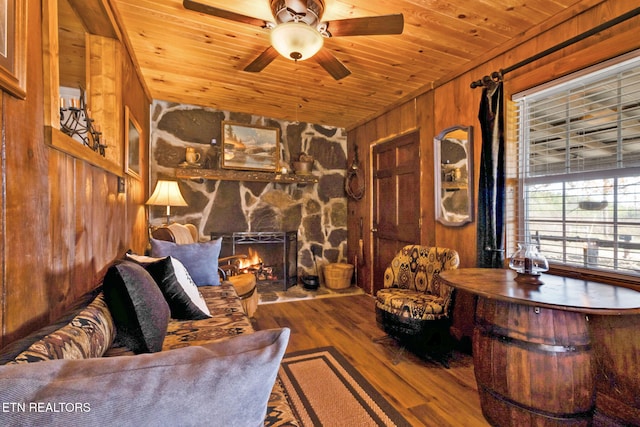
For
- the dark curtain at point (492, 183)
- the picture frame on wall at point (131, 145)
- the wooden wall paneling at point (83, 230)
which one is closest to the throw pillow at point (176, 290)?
the wooden wall paneling at point (83, 230)

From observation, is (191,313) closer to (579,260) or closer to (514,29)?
(579,260)

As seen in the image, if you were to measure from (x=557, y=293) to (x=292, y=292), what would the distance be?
318 cm

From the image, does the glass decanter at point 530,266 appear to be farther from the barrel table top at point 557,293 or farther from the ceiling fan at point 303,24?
the ceiling fan at point 303,24

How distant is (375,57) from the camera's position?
2.60 m

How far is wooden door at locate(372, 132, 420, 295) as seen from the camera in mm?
3385

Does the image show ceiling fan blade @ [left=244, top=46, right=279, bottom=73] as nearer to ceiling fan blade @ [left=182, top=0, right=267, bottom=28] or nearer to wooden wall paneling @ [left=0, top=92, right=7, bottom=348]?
ceiling fan blade @ [left=182, top=0, right=267, bottom=28]

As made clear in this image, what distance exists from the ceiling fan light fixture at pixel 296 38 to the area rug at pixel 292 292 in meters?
3.00

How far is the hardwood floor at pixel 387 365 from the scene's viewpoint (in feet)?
5.74

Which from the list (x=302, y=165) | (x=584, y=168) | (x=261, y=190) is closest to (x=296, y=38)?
(x=584, y=168)

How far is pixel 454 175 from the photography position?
9.48 feet

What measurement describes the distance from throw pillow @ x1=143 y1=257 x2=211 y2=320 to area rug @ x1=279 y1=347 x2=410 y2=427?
0.79m

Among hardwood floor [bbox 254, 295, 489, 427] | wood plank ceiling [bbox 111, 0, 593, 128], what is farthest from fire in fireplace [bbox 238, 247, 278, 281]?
wood plank ceiling [bbox 111, 0, 593, 128]

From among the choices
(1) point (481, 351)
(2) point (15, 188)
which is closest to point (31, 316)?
(2) point (15, 188)

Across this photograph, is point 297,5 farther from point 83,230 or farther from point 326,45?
point 83,230
